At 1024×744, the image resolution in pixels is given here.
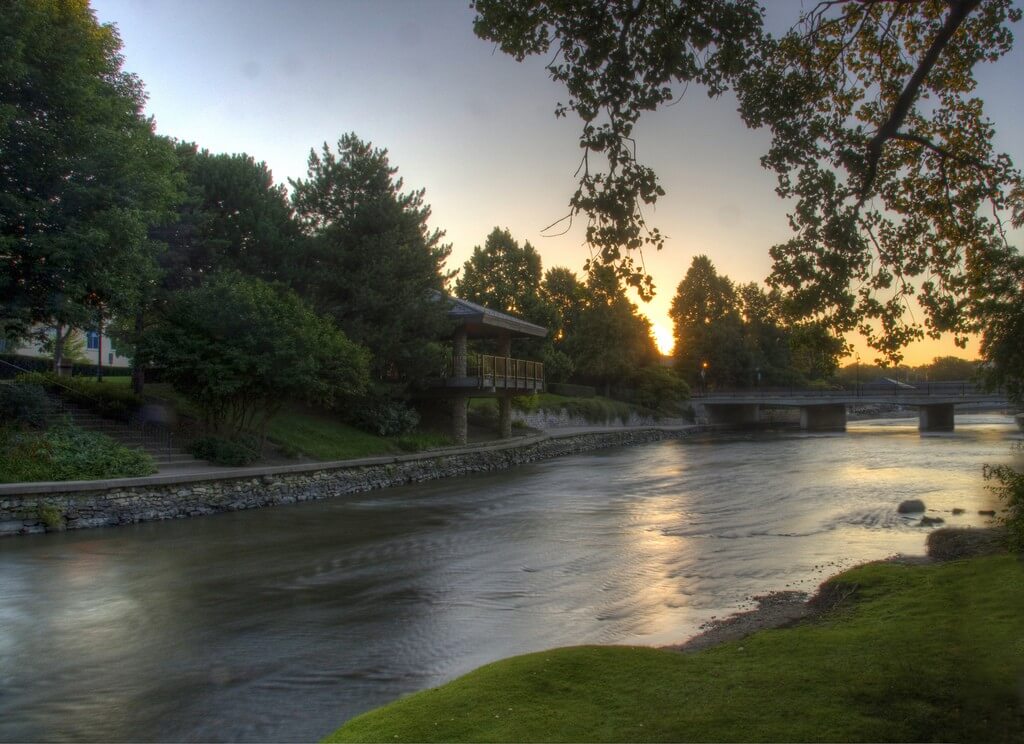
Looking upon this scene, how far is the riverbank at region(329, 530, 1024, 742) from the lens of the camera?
13.0 feet

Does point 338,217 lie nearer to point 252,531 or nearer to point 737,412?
point 252,531

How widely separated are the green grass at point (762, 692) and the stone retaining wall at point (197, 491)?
45.7 ft

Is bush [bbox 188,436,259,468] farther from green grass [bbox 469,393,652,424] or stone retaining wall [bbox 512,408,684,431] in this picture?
stone retaining wall [bbox 512,408,684,431]

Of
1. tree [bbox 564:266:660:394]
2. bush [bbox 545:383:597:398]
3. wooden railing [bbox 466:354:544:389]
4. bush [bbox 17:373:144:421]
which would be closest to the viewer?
bush [bbox 17:373:144:421]

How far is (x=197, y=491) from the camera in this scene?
19.0m

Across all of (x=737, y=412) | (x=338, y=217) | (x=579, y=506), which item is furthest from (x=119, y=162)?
(x=737, y=412)

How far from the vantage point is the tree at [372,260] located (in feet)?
97.3

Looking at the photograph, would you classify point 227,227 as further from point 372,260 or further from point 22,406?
point 22,406

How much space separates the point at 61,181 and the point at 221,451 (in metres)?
7.87

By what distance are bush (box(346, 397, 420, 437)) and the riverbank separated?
25.0 m

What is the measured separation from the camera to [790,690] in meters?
4.51

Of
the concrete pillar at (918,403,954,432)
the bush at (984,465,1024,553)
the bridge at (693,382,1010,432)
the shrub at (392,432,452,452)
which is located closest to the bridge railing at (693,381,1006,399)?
the bridge at (693,382,1010,432)

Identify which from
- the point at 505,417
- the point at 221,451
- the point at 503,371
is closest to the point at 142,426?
the point at 221,451

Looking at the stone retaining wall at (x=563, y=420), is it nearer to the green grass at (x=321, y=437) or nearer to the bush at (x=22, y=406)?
the green grass at (x=321, y=437)
